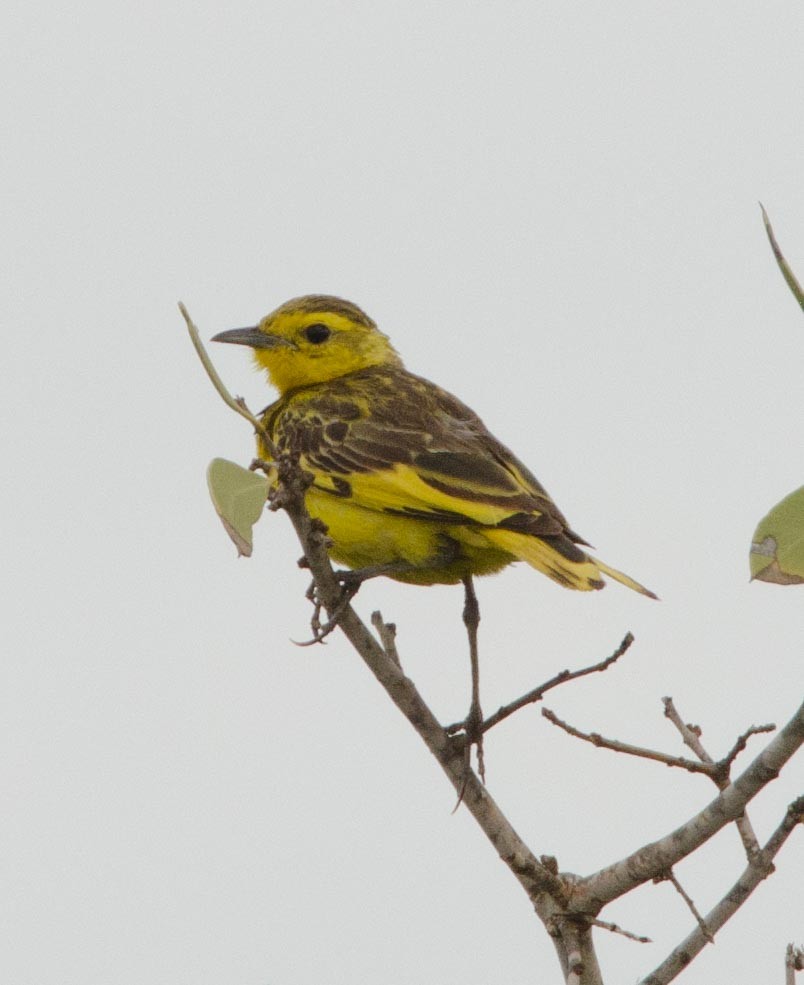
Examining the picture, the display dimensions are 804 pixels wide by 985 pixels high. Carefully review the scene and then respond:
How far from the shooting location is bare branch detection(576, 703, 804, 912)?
3621 mm

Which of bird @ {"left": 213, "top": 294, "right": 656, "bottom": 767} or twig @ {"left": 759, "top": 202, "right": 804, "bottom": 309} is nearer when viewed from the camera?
twig @ {"left": 759, "top": 202, "right": 804, "bottom": 309}

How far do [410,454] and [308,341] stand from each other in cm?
178

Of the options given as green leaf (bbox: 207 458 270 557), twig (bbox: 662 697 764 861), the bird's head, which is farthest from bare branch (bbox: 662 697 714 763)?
the bird's head

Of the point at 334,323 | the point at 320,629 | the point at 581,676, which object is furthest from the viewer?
the point at 334,323

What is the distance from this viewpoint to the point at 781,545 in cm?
308

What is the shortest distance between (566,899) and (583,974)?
0.28 metres

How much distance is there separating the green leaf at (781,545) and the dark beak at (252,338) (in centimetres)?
547

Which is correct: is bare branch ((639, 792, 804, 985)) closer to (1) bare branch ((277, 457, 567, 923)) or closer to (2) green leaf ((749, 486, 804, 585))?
(1) bare branch ((277, 457, 567, 923))

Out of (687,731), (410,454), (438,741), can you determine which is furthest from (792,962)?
(410,454)

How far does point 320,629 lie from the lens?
5.60 meters

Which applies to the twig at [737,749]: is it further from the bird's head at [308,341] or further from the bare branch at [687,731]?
the bird's head at [308,341]

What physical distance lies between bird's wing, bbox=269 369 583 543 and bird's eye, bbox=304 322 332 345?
37 centimetres

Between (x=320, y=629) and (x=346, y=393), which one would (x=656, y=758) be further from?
(x=346, y=393)

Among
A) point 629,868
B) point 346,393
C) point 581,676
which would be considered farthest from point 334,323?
point 629,868
